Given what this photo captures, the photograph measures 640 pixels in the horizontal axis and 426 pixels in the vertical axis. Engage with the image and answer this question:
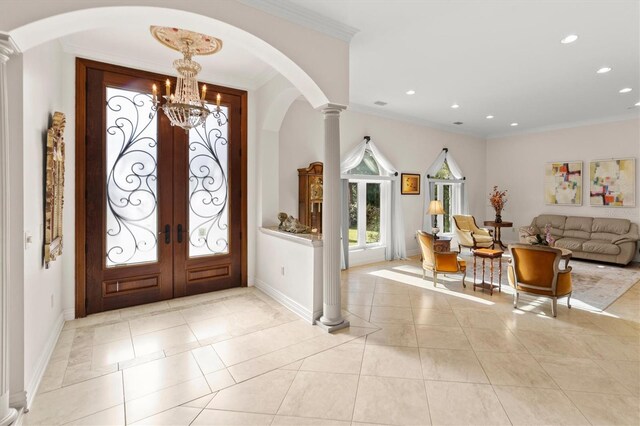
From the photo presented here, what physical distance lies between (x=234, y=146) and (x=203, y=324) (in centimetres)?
257

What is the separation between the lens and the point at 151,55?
150 inches

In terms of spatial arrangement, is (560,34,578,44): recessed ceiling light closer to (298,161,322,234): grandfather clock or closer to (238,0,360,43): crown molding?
(238,0,360,43): crown molding

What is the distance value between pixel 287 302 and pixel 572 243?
6.68 m

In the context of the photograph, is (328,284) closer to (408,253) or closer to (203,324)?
(203,324)

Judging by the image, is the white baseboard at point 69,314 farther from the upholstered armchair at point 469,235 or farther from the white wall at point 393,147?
the upholstered armchair at point 469,235

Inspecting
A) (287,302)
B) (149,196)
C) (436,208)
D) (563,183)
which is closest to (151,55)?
(149,196)

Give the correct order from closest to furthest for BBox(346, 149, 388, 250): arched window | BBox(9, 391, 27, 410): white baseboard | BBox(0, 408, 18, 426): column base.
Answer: BBox(0, 408, 18, 426): column base → BBox(9, 391, 27, 410): white baseboard → BBox(346, 149, 388, 250): arched window

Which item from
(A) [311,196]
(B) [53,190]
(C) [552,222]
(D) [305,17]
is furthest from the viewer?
(C) [552,222]

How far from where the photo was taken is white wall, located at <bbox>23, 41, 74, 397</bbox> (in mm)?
2236

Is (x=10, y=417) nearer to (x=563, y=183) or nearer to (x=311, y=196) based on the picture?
(x=311, y=196)

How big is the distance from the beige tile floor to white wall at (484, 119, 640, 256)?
446 cm

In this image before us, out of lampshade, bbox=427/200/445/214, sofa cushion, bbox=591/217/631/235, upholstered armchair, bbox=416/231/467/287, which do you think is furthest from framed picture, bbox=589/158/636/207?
upholstered armchair, bbox=416/231/467/287

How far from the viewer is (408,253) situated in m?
7.36

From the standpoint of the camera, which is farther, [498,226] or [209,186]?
[498,226]
